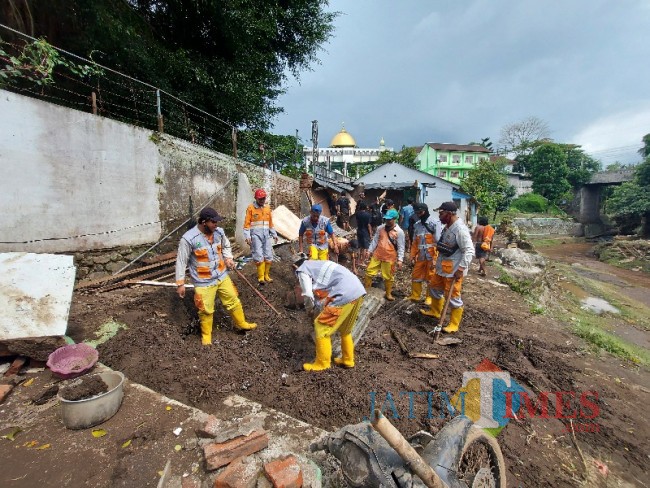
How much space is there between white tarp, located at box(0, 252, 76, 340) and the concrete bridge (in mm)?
38694

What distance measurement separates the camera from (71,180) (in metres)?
5.22

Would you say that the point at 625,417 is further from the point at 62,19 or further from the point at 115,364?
the point at 62,19

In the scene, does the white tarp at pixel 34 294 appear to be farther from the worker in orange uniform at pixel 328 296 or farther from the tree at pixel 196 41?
the tree at pixel 196 41

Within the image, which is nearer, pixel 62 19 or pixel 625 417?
pixel 625 417

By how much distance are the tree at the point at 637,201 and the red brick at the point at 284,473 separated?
30283 mm

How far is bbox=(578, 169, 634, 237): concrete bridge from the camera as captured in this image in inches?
1208

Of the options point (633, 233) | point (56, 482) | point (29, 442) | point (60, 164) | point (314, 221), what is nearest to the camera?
point (56, 482)

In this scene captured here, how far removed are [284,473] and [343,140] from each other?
2040 inches

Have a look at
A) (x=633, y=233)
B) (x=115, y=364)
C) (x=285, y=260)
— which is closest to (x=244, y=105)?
(x=285, y=260)

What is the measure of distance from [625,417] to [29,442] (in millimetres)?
5847

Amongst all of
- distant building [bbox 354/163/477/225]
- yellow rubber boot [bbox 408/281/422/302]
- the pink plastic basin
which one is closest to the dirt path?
distant building [bbox 354/163/477/225]

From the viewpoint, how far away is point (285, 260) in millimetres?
8125

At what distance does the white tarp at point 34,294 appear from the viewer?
3176mm

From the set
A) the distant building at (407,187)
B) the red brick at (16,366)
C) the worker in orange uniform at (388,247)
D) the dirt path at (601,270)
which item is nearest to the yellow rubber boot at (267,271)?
the worker in orange uniform at (388,247)
